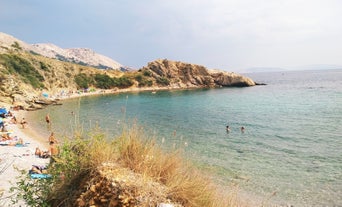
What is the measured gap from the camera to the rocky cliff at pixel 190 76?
100750mm

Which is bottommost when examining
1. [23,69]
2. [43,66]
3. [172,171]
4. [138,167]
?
[172,171]

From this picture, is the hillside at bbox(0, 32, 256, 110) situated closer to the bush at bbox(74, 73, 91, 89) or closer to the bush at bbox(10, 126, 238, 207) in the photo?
the bush at bbox(74, 73, 91, 89)

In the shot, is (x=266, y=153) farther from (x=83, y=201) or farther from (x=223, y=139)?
(x=83, y=201)

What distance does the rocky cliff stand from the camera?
331 ft

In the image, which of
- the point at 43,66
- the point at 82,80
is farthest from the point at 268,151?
the point at 82,80

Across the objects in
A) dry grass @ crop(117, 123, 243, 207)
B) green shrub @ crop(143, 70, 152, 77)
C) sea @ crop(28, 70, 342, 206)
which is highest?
green shrub @ crop(143, 70, 152, 77)

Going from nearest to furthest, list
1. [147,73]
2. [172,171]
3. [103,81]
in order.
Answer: [172,171]
[103,81]
[147,73]

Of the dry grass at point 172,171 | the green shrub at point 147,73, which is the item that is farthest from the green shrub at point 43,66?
the dry grass at point 172,171

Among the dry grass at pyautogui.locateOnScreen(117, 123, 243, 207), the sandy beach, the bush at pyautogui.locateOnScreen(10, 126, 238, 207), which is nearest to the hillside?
the sandy beach

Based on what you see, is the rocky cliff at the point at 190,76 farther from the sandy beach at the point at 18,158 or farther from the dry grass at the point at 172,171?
the dry grass at the point at 172,171

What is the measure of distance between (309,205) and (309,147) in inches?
384

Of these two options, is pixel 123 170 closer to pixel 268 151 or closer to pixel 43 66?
pixel 268 151

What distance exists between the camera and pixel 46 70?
226 ft

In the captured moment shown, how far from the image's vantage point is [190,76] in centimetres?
10350
